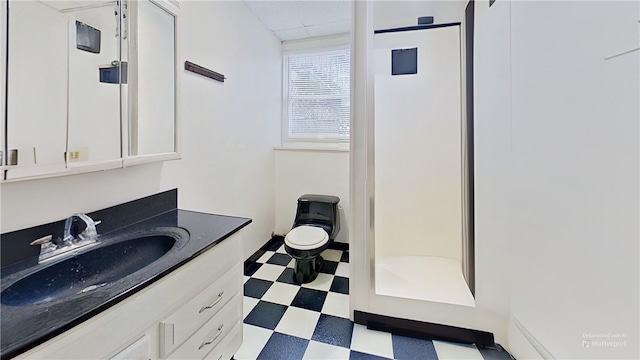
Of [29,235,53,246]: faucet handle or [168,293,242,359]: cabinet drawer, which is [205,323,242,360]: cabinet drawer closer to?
[168,293,242,359]: cabinet drawer

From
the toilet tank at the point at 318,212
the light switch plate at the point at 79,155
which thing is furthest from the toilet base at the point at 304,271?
the light switch plate at the point at 79,155

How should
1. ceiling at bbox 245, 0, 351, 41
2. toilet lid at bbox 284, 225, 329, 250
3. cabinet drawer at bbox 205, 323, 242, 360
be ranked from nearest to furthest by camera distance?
cabinet drawer at bbox 205, 323, 242, 360 → toilet lid at bbox 284, 225, 329, 250 → ceiling at bbox 245, 0, 351, 41

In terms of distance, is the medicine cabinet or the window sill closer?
the medicine cabinet

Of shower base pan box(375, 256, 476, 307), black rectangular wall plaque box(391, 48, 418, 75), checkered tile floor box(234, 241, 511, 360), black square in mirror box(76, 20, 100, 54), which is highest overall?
black rectangular wall plaque box(391, 48, 418, 75)

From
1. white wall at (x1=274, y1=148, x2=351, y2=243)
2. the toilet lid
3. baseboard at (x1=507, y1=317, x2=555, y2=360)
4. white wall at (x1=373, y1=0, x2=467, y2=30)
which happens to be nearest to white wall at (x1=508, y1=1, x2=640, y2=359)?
baseboard at (x1=507, y1=317, x2=555, y2=360)

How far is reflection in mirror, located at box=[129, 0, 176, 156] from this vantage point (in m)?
1.22

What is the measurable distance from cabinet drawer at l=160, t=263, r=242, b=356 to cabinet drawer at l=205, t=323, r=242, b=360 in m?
0.17

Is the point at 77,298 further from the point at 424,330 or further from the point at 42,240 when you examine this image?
the point at 424,330

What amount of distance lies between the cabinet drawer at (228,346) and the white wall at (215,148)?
78 centimetres

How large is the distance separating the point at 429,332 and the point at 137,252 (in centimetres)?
162

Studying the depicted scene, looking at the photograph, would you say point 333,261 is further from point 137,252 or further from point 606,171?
point 606,171

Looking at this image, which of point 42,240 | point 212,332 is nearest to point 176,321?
point 212,332

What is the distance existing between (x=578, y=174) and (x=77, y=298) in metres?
1.61

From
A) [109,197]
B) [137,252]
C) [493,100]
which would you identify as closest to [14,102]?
[109,197]
